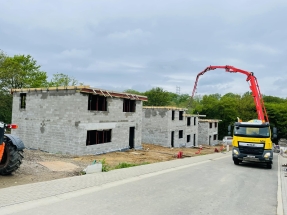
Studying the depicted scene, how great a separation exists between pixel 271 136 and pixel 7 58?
34.6 meters

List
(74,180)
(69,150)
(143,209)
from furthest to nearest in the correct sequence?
(69,150) < (74,180) < (143,209)

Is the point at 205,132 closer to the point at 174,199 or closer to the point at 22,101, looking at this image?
the point at 22,101

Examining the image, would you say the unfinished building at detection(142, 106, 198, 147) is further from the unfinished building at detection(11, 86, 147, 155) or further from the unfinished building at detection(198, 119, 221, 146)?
the unfinished building at detection(198, 119, 221, 146)

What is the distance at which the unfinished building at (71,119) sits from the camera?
1719cm

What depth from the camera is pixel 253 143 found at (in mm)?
14984

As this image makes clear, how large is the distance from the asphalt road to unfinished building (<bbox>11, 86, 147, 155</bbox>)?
856 cm

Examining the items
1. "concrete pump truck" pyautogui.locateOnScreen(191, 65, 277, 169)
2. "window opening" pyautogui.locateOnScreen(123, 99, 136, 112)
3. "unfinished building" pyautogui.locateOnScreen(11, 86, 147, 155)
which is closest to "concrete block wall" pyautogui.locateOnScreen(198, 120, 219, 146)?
"window opening" pyautogui.locateOnScreen(123, 99, 136, 112)

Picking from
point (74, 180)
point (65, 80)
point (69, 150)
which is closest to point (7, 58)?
point (65, 80)

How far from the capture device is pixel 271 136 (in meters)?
16.0

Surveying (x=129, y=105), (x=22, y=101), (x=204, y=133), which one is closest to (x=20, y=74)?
(x=22, y=101)

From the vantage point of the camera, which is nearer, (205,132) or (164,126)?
(164,126)

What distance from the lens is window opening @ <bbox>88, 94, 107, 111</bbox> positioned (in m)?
18.5

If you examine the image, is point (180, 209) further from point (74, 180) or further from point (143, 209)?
point (74, 180)

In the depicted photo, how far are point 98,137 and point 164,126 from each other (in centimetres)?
1355
